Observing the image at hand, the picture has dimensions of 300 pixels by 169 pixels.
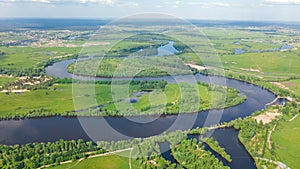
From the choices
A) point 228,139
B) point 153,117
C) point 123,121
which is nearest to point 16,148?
point 123,121

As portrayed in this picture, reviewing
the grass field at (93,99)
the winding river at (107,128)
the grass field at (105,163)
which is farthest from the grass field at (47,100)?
the grass field at (105,163)

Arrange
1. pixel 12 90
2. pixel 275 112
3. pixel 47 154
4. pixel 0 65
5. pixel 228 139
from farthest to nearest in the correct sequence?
1. pixel 0 65
2. pixel 12 90
3. pixel 275 112
4. pixel 228 139
5. pixel 47 154

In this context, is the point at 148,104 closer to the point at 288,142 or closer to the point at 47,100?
the point at 47,100

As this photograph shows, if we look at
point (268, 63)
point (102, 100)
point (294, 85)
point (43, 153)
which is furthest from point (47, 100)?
point (268, 63)

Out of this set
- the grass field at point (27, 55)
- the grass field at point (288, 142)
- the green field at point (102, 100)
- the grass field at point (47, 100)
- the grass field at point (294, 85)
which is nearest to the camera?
the grass field at point (288, 142)

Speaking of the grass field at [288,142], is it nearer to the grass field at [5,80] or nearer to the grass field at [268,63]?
the grass field at [268,63]

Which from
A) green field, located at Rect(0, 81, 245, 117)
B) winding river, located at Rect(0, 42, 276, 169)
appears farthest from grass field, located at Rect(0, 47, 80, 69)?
winding river, located at Rect(0, 42, 276, 169)

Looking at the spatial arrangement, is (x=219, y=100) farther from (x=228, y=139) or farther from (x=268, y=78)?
(x=268, y=78)

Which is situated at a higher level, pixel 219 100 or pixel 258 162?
pixel 219 100
